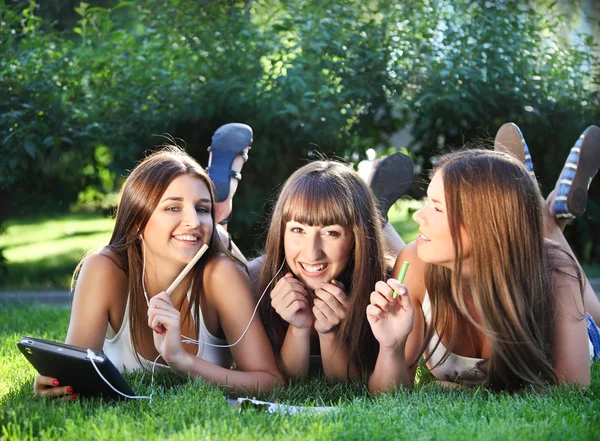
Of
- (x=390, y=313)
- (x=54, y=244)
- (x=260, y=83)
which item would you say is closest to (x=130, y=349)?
(x=390, y=313)

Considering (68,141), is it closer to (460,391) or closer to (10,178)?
(10,178)

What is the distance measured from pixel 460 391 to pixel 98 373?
1.40 metres

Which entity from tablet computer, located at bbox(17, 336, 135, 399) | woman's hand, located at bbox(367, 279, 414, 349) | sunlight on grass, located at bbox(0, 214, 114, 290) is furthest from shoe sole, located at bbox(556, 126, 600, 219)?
sunlight on grass, located at bbox(0, 214, 114, 290)

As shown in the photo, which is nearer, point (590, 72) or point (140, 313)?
point (140, 313)

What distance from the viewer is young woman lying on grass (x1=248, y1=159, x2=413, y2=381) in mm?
3396

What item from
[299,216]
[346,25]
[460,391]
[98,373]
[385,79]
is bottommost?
[460,391]

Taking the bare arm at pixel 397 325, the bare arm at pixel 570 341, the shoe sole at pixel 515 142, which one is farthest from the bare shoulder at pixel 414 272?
the shoe sole at pixel 515 142

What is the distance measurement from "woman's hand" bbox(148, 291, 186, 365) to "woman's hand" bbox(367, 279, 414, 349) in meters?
0.73

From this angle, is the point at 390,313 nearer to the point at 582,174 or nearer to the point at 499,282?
the point at 499,282

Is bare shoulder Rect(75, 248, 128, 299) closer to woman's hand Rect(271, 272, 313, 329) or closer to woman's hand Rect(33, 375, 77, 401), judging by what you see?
woman's hand Rect(33, 375, 77, 401)

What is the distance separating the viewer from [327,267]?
3.49m

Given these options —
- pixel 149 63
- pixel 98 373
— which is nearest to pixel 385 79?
pixel 149 63

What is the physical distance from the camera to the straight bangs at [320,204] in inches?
136

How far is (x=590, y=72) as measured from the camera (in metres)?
7.41
